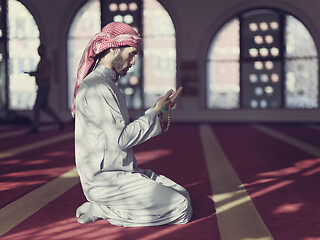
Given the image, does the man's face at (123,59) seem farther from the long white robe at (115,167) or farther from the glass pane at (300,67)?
the glass pane at (300,67)

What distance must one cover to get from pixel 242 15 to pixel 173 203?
410 inches

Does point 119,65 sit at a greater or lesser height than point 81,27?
lesser

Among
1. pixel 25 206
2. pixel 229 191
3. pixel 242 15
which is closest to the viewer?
pixel 25 206

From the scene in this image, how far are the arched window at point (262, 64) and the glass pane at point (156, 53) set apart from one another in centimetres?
106

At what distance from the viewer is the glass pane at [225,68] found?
40.3 feet

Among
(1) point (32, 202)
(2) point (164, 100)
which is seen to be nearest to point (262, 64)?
(1) point (32, 202)

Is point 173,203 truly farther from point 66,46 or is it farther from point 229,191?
point 66,46

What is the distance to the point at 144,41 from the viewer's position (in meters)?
12.6

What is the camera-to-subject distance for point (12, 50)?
42.1 ft

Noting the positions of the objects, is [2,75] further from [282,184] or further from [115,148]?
[115,148]

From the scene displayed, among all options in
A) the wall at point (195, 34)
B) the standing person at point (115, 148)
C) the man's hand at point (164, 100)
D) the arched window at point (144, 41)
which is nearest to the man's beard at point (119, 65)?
the standing person at point (115, 148)

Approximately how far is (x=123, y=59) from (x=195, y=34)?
9862 mm

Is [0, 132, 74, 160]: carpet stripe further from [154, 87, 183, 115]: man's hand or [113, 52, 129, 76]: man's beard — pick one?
[154, 87, 183, 115]: man's hand

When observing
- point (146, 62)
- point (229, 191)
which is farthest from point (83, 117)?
point (146, 62)
